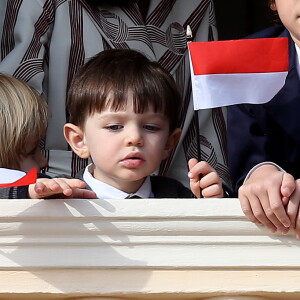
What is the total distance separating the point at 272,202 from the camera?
2441 mm

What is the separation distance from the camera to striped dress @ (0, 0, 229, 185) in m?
3.57

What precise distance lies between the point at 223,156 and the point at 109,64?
2.12ft

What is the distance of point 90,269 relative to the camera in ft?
8.29

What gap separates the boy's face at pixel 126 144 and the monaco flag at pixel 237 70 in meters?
0.40

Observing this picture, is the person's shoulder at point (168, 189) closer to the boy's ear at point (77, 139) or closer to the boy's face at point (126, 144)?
the boy's face at point (126, 144)

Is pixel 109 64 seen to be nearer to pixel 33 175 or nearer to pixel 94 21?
pixel 94 21

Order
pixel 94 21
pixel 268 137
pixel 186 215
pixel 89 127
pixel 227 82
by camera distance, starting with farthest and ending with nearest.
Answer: pixel 94 21 → pixel 89 127 → pixel 268 137 → pixel 227 82 → pixel 186 215

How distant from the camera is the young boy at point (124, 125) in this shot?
3.02 metres

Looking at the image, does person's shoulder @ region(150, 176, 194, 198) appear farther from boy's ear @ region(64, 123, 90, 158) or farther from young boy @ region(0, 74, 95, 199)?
young boy @ region(0, 74, 95, 199)

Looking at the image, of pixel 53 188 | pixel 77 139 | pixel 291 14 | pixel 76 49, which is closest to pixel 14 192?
pixel 53 188

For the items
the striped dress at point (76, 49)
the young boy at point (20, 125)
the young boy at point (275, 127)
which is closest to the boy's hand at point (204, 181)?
the young boy at point (275, 127)

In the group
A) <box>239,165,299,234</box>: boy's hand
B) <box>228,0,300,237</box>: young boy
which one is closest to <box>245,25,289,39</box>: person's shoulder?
<box>228,0,300,237</box>: young boy

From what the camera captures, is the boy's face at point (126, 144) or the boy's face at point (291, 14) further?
the boy's face at point (126, 144)

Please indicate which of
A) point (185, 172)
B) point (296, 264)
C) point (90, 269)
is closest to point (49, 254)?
point (90, 269)
